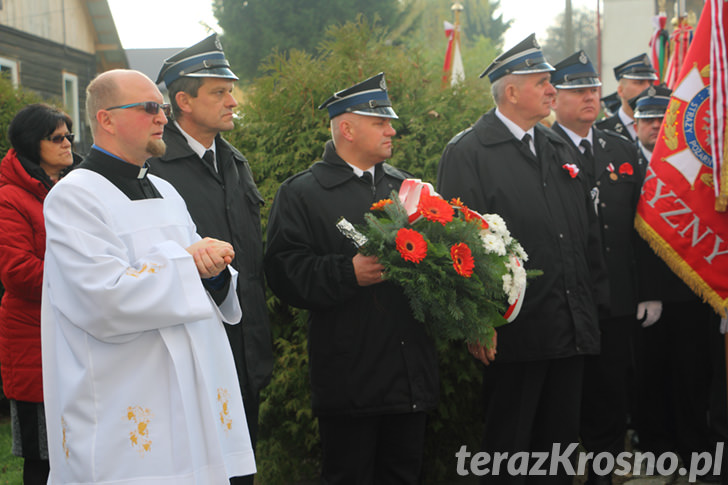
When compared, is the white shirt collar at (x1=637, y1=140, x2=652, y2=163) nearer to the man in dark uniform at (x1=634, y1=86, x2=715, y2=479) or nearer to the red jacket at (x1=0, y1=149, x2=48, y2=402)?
the man in dark uniform at (x1=634, y1=86, x2=715, y2=479)

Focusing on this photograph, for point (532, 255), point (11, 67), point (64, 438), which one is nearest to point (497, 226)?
point (532, 255)

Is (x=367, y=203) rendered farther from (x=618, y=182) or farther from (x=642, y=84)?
(x=642, y=84)

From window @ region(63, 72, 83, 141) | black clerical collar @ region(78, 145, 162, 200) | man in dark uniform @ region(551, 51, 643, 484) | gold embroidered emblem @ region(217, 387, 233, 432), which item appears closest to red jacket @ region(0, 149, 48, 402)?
black clerical collar @ region(78, 145, 162, 200)

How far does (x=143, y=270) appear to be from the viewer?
279 cm

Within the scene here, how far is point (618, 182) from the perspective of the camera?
216 inches

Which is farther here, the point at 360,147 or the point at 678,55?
the point at 678,55

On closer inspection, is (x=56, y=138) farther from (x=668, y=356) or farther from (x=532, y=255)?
(x=668, y=356)

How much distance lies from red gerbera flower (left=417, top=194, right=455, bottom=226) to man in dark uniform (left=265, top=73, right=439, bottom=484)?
40cm

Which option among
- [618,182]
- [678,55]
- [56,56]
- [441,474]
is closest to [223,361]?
[441,474]

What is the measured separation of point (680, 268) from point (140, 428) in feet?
12.5

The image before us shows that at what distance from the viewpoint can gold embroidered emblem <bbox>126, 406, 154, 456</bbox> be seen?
276cm

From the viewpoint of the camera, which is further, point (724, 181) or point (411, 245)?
point (724, 181)

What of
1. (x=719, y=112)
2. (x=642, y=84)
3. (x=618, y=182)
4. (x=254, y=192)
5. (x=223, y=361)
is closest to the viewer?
(x=223, y=361)

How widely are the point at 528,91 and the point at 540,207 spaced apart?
727mm
